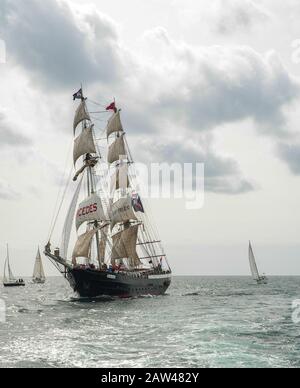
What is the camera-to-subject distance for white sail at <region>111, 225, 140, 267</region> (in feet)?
263

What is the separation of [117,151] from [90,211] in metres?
15.8

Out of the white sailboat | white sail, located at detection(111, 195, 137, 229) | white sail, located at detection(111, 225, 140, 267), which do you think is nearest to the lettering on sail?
white sail, located at detection(111, 195, 137, 229)

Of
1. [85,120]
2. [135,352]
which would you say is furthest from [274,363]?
[85,120]

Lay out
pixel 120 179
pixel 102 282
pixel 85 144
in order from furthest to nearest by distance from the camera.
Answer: pixel 120 179 → pixel 85 144 → pixel 102 282

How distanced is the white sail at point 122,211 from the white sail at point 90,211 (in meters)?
3.34

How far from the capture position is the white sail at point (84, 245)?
74.1 metres

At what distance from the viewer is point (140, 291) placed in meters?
73.1

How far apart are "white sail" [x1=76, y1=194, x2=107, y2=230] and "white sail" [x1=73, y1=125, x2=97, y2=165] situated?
8.55 metres

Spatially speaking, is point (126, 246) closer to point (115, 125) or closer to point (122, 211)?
point (122, 211)

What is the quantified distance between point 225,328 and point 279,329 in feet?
12.4

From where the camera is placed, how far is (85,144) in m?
82.3

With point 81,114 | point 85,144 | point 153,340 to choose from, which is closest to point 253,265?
point 85,144

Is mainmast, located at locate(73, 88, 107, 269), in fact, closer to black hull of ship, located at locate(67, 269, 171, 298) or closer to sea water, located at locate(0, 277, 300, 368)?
black hull of ship, located at locate(67, 269, 171, 298)

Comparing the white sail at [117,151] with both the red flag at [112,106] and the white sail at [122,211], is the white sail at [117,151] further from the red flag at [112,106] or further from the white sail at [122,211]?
the white sail at [122,211]
